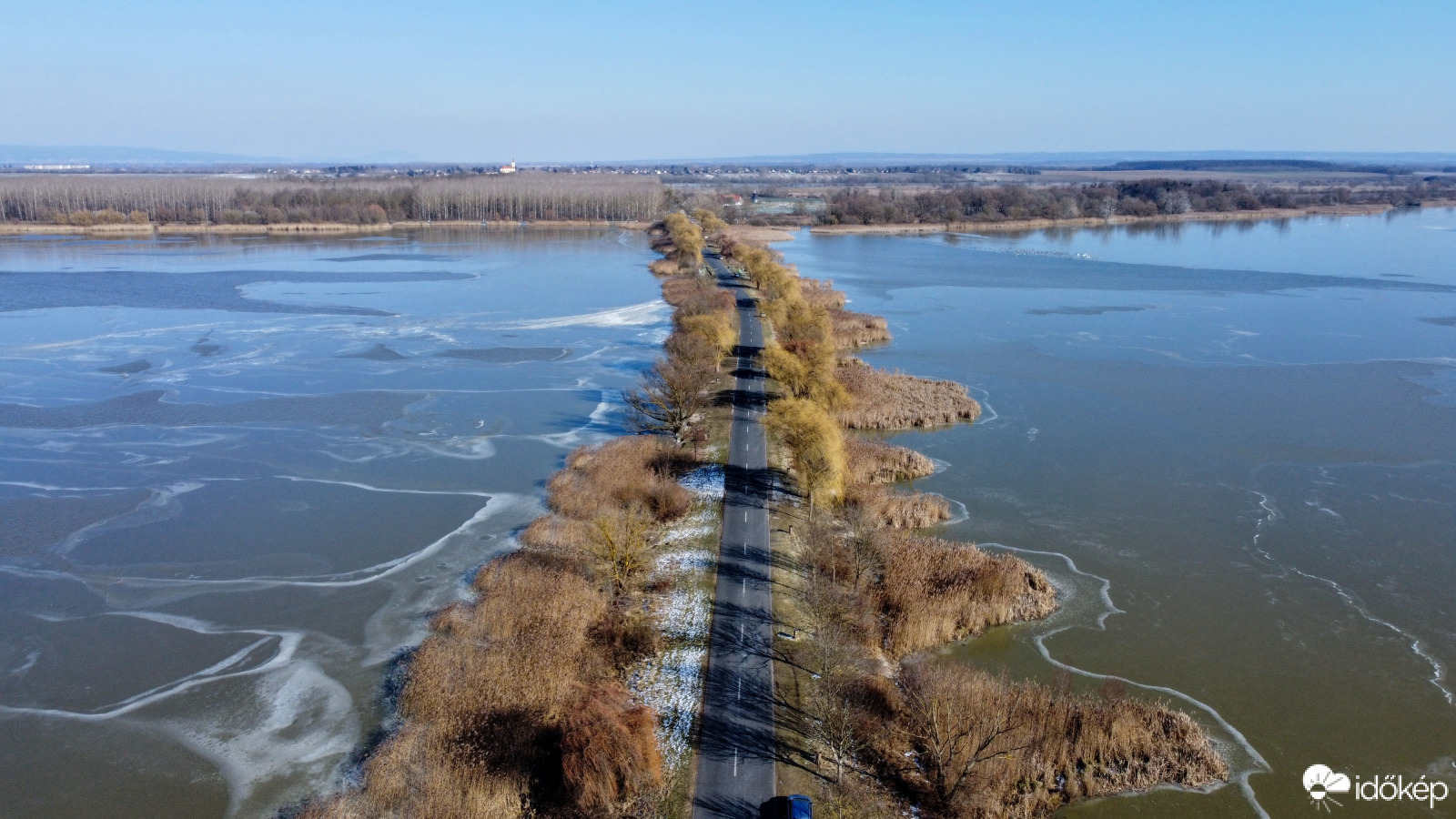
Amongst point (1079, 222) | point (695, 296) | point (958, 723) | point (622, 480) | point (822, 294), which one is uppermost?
point (1079, 222)

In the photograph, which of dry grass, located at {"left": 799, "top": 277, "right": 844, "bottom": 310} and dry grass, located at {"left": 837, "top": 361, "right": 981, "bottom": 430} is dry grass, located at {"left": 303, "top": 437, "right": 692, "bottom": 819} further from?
dry grass, located at {"left": 799, "top": 277, "right": 844, "bottom": 310}

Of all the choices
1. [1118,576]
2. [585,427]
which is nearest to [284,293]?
[585,427]

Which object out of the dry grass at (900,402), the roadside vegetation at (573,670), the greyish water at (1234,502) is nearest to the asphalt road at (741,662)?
the roadside vegetation at (573,670)

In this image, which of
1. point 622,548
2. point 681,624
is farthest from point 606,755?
point 622,548

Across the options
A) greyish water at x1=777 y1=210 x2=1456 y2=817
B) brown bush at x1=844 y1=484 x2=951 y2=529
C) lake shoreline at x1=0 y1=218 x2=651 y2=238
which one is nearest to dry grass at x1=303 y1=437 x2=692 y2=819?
brown bush at x1=844 y1=484 x2=951 y2=529

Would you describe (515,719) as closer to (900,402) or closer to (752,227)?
(900,402)

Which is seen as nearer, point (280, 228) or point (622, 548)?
point (622, 548)

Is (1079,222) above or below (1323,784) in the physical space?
above
